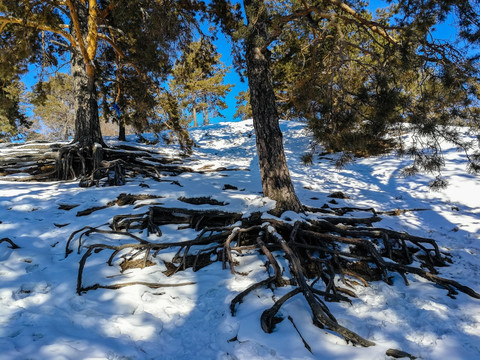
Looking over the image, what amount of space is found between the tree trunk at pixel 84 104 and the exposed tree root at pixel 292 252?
16.0ft

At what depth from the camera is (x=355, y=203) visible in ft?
19.1

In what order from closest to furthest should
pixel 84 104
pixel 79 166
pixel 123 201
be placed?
pixel 123 201 → pixel 79 166 → pixel 84 104

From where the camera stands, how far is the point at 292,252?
102 inches

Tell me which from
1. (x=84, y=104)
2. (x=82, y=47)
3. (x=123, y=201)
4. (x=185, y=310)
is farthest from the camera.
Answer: (x=84, y=104)

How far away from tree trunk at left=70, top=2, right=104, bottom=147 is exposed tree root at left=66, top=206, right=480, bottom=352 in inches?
191

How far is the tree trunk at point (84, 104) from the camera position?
280 inches

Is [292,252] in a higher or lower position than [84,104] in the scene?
lower

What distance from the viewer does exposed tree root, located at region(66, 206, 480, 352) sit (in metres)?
2.39

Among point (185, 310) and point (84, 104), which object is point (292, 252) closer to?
point (185, 310)

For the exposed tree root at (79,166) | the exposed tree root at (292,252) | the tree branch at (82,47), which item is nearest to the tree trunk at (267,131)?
the exposed tree root at (292,252)

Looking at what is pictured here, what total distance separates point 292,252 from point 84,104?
7791 millimetres

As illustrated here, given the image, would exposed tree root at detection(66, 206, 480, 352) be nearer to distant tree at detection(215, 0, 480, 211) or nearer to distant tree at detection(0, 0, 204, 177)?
distant tree at detection(215, 0, 480, 211)

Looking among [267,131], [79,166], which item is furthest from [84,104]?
[267,131]

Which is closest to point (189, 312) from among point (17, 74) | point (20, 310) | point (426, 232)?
point (20, 310)
